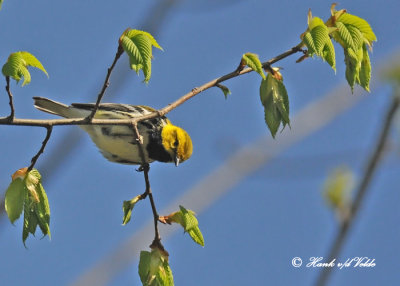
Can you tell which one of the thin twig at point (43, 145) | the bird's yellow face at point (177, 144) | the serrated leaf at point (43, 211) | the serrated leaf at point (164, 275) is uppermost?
the bird's yellow face at point (177, 144)

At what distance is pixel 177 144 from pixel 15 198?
1.97 m

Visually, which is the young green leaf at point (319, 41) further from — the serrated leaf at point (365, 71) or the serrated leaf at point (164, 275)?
the serrated leaf at point (164, 275)

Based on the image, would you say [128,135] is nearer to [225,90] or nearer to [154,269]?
[225,90]

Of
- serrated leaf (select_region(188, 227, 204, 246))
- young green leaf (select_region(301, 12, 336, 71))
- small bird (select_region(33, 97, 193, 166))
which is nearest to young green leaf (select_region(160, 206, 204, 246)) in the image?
serrated leaf (select_region(188, 227, 204, 246))

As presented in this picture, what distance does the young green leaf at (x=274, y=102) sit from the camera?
2.47 m

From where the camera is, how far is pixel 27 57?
212 cm

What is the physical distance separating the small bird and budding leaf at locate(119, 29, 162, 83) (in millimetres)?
1705

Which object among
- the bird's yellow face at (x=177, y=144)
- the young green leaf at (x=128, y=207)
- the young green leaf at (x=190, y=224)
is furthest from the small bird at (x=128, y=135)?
the young green leaf at (x=190, y=224)

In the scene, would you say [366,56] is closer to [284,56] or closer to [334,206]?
[284,56]

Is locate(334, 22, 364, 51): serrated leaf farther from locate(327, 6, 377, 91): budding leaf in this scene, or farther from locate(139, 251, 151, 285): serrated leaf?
locate(139, 251, 151, 285): serrated leaf

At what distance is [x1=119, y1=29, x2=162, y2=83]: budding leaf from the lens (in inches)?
84.7

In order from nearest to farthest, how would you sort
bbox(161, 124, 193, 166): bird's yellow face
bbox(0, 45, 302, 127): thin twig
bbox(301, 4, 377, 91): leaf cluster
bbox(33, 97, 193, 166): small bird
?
bbox(0, 45, 302, 127): thin twig, bbox(301, 4, 377, 91): leaf cluster, bbox(33, 97, 193, 166): small bird, bbox(161, 124, 193, 166): bird's yellow face

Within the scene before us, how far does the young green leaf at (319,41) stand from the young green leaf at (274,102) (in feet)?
0.71

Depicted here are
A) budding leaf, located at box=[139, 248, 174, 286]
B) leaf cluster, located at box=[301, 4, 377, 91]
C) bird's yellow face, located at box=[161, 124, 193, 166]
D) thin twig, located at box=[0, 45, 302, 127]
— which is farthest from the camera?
bird's yellow face, located at box=[161, 124, 193, 166]
